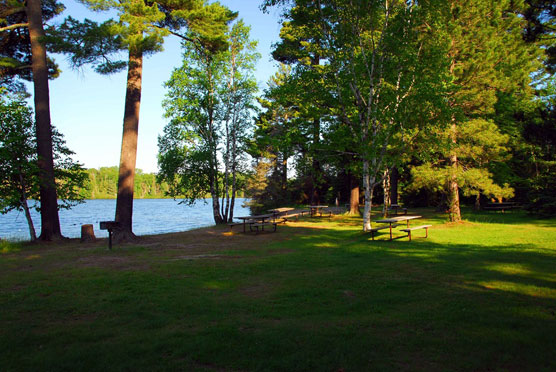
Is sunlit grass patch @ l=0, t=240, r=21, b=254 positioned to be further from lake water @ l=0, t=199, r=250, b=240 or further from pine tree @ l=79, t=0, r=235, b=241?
lake water @ l=0, t=199, r=250, b=240

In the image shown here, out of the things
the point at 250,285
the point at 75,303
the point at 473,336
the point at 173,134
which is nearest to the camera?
the point at 473,336

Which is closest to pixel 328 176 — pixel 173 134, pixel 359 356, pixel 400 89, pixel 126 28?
pixel 173 134

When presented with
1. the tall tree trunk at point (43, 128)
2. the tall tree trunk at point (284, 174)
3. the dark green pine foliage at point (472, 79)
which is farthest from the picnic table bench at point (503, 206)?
the tall tree trunk at point (43, 128)

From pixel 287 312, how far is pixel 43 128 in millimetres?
15364

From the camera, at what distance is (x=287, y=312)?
504 centimetres

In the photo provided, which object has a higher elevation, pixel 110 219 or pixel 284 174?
pixel 284 174

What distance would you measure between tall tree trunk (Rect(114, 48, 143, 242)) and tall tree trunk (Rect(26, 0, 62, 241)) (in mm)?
3469

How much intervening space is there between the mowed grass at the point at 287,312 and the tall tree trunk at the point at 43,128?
223 inches

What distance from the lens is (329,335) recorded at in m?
4.15

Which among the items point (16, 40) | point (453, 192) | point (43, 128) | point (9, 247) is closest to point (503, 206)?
point (453, 192)

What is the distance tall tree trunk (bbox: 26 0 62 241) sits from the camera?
49.0ft

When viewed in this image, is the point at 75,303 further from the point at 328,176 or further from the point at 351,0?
the point at 328,176

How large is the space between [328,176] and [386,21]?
2844cm

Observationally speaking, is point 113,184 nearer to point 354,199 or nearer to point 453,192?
point 354,199
